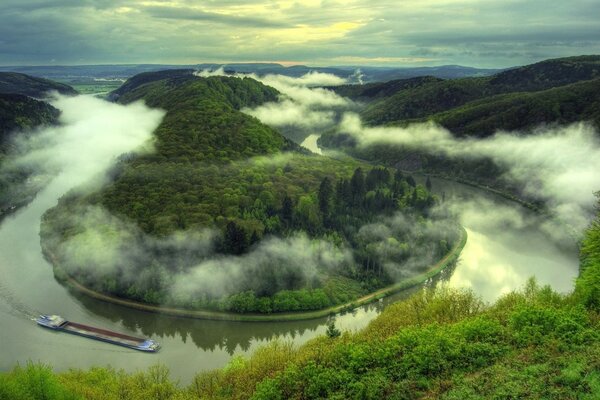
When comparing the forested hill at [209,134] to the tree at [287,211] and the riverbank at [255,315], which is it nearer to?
the tree at [287,211]

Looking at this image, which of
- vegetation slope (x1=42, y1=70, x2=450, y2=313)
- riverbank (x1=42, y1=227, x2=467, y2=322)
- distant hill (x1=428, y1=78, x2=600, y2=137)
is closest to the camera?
riverbank (x1=42, y1=227, x2=467, y2=322)

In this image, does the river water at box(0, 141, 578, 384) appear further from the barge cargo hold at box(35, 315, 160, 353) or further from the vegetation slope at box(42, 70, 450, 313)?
the vegetation slope at box(42, 70, 450, 313)

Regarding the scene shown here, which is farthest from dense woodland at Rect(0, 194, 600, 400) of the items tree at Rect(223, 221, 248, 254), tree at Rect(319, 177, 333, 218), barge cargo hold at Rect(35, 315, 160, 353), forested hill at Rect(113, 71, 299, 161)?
forested hill at Rect(113, 71, 299, 161)

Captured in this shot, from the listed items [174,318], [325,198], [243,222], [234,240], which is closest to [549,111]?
[325,198]

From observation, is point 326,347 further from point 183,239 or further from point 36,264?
point 36,264

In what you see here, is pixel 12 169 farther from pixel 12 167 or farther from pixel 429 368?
pixel 429 368

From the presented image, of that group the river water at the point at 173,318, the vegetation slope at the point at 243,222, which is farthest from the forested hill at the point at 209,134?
the river water at the point at 173,318

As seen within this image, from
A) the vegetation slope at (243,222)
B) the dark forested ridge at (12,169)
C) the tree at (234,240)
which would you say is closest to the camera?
the vegetation slope at (243,222)
